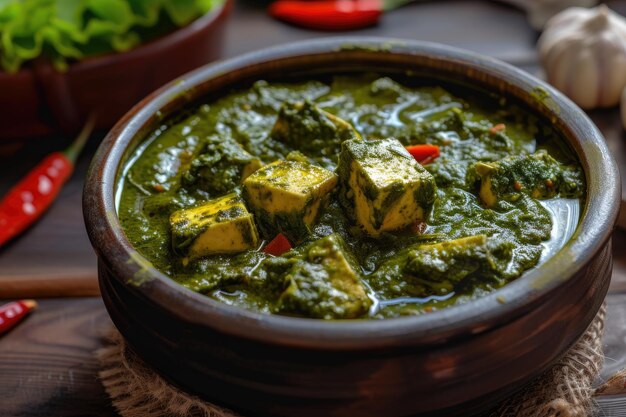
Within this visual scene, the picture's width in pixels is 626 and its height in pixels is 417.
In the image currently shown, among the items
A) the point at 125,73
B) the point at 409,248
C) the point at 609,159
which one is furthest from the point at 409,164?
the point at 125,73

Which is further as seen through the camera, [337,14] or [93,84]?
[337,14]

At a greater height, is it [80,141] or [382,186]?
[382,186]

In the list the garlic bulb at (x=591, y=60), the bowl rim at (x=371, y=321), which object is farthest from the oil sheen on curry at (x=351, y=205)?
the garlic bulb at (x=591, y=60)

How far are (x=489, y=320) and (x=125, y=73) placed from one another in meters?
2.26

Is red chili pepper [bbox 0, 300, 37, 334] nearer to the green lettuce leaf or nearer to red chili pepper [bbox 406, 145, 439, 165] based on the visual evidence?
the green lettuce leaf

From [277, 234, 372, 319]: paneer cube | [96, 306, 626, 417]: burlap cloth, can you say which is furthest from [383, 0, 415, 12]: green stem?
[277, 234, 372, 319]: paneer cube

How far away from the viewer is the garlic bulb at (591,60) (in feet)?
11.6

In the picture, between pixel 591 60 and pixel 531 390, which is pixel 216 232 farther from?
pixel 591 60

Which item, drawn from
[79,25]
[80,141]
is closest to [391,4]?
[79,25]

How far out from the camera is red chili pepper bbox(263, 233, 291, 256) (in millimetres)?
2100

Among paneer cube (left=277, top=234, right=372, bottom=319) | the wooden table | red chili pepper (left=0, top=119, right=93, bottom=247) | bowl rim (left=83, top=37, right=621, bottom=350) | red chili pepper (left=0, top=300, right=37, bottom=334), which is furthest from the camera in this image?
red chili pepper (left=0, top=119, right=93, bottom=247)

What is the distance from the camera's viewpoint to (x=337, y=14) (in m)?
4.41

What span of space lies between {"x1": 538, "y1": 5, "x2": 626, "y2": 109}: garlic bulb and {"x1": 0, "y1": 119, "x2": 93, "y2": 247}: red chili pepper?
2.17m

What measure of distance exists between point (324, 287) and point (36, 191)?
1.79 m
